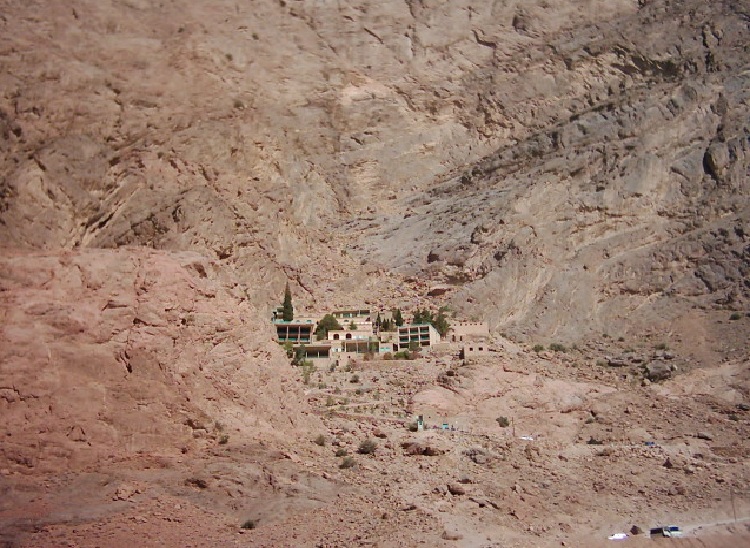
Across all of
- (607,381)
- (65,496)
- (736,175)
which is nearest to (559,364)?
(607,381)

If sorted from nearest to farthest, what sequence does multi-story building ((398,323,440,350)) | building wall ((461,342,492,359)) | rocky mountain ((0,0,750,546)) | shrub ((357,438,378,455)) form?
rocky mountain ((0,0,750,546)) → shrub ((357,438,378,455)) → building wall ((461,342,492,359)) → multi-story building ((398,323,440,350))

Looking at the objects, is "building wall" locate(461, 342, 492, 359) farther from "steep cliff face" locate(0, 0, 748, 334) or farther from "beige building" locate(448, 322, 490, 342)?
"steep cliff face" locate(0, 0, 748, 334)

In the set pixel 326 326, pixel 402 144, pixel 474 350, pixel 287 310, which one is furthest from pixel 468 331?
pixel 402 144

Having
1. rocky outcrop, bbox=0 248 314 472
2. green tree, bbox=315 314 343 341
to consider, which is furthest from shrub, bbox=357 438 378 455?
green tree, bbox=315 314 343 341

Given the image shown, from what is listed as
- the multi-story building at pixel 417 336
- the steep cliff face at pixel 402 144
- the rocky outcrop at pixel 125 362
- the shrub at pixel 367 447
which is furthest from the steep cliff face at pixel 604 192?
the rocky outcrop at pixel 125 362

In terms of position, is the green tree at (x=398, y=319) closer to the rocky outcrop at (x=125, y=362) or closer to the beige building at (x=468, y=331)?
the beige building at (x=468, y=331)

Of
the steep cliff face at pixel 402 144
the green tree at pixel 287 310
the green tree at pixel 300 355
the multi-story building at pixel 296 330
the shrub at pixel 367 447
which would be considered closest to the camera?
the shrub at pixel 367 447
